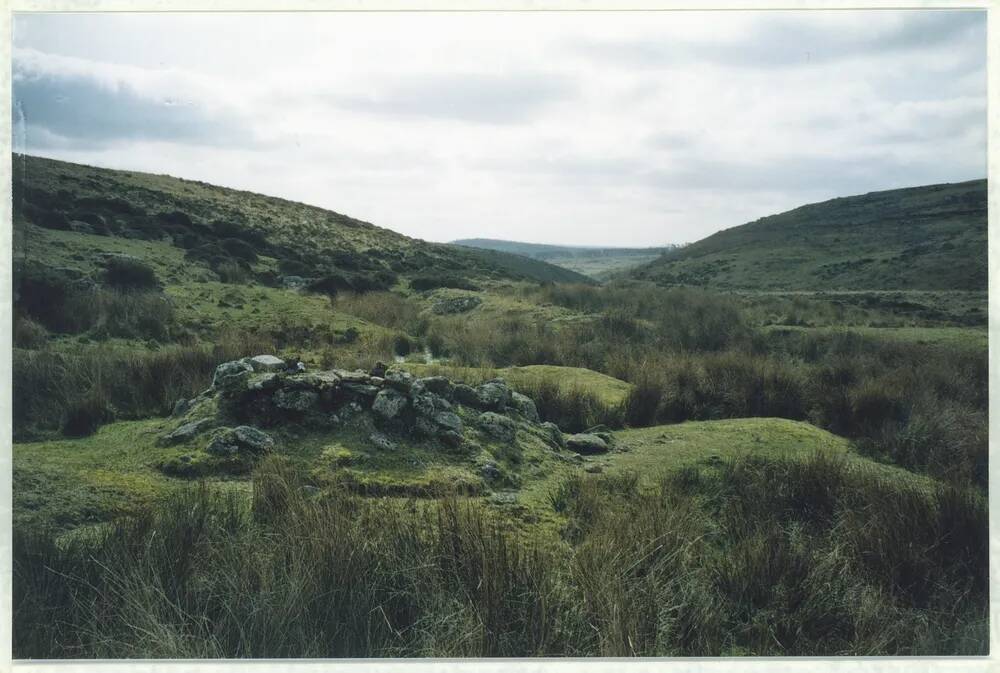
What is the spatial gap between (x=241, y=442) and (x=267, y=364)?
42.1 inches

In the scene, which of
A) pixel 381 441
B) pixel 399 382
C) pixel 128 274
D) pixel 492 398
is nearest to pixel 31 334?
pixel 128 274

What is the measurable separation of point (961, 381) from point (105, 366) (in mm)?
11678

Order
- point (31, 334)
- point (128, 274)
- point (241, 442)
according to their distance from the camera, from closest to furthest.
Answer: point (241, 442), point (31, 334), point (128, 274)

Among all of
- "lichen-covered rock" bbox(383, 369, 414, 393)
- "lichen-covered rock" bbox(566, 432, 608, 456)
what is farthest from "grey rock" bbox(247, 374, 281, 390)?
"lichen-covered rock" bbox(566, 432, 608, 456)

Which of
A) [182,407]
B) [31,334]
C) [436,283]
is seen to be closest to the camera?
[182,407]

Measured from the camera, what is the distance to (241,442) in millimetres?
5012

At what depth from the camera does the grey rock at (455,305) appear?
19562 mm

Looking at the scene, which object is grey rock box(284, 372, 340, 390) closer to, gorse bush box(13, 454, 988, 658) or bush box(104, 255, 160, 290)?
gorse bush box(13, 454, 988, 658)

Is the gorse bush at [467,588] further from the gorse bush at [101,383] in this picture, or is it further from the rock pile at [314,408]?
the gorse bush at [101,383]

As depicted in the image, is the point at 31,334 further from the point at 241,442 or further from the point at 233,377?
the point at 241,442

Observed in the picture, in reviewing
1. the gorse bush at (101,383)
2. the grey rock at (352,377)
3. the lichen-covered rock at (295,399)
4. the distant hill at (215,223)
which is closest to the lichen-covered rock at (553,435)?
the grey rock at (352,377)

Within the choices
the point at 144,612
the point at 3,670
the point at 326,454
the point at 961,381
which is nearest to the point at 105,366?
the point at 326,454

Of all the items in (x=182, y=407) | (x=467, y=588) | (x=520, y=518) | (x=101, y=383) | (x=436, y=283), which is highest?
(x=436, y=283)

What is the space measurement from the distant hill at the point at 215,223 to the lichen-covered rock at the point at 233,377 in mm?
6193
